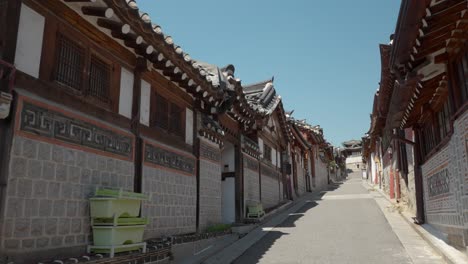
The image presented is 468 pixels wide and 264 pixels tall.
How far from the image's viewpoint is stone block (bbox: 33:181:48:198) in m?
5.30

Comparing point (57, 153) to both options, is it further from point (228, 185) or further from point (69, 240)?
point (228, 185)

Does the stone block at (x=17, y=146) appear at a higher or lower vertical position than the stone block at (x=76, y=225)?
higher

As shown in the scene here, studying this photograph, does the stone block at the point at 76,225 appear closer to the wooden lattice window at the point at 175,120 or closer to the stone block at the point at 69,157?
the stone block at the point at 69,157

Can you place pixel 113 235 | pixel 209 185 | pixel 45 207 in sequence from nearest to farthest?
pixel 45 207 < pixel 113 235 < pixel 209 185

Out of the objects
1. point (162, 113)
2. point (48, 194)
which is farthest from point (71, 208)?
point (162, 113)

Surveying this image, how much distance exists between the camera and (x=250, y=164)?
54.1 ft

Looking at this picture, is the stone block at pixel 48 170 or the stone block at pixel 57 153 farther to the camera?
the stone block at pixel 57 153

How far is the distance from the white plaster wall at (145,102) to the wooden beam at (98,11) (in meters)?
2.28

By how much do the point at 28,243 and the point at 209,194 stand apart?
690cm

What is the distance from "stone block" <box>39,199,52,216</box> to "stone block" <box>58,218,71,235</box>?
0.95ft

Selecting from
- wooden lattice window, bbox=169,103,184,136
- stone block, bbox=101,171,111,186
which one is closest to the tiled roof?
wooden lattice window, bbox=169,103,184,136

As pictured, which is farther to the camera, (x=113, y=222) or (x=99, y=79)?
(x=99, y=79)

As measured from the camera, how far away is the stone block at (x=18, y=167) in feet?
16.3

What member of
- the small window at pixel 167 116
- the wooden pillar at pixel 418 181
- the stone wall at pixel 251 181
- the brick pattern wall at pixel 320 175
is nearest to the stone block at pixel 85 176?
the small window at pixel 167 116
